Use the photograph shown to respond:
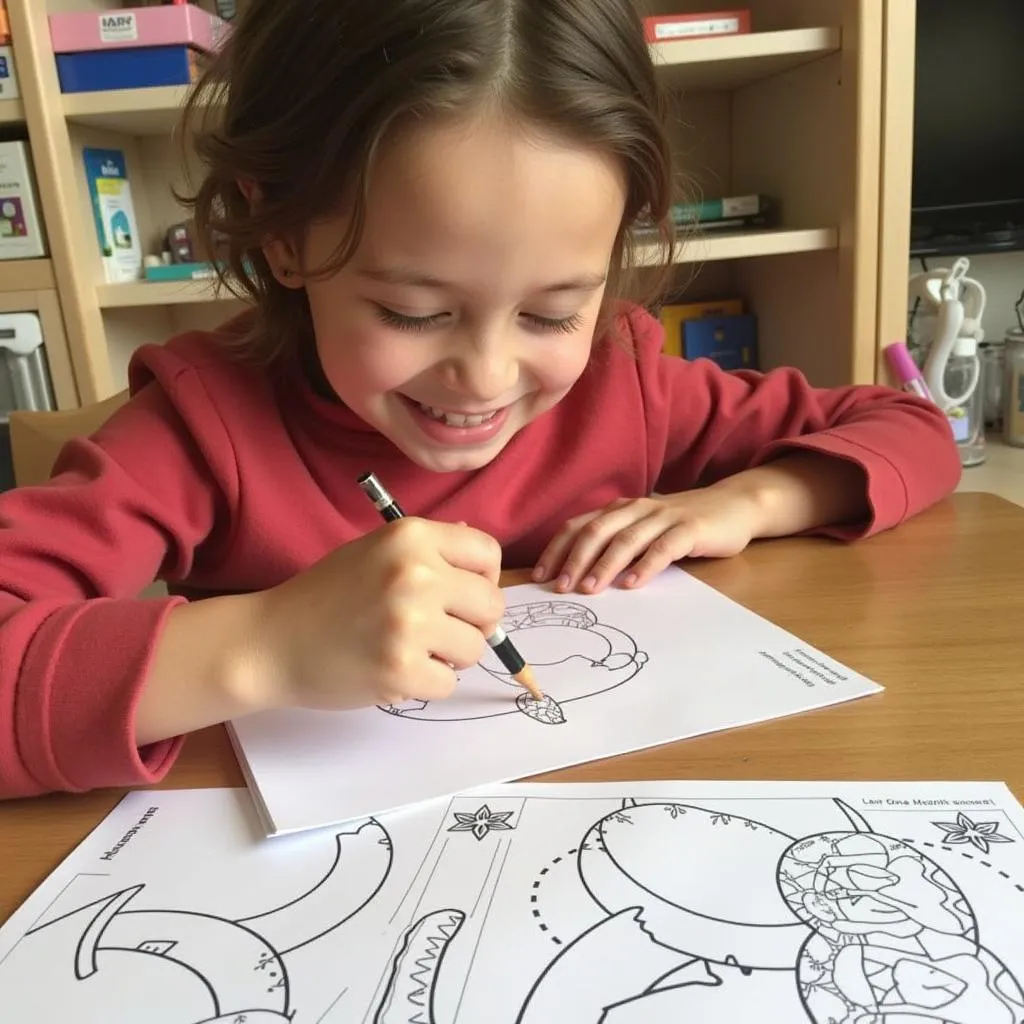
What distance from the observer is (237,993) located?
29 cm

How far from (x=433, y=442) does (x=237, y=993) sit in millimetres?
420

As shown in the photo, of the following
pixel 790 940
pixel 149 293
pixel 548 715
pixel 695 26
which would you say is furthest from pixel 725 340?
pixel 790 940

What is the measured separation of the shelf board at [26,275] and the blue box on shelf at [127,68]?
227 millimetres

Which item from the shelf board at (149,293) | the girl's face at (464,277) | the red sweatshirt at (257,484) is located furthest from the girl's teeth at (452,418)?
the shelf board at (149,293)

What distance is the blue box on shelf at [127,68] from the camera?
4.08 ft

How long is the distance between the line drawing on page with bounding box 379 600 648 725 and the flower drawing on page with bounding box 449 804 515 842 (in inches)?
3.0

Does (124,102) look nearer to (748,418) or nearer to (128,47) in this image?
(128,47)

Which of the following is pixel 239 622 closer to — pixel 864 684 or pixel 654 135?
pixel 864 684

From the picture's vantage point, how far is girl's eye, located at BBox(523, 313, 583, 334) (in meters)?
0.59

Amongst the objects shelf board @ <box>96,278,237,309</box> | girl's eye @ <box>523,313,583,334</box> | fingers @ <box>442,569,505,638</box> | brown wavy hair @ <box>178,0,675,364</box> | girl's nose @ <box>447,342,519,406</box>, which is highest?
brown wavy hair @ <box>178,0,675,364</box>

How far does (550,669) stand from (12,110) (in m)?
1.15

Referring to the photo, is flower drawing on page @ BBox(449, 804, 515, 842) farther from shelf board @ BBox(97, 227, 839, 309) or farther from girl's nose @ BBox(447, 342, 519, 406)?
shelf board @ BBox(97, 227, 839, 309)

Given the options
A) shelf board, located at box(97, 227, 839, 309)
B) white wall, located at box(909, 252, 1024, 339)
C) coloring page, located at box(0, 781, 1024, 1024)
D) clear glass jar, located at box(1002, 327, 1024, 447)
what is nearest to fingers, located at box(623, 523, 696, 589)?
coloring page, located at box(0, 781, 1024, 1024)

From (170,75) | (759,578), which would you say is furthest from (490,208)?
(170,75)
